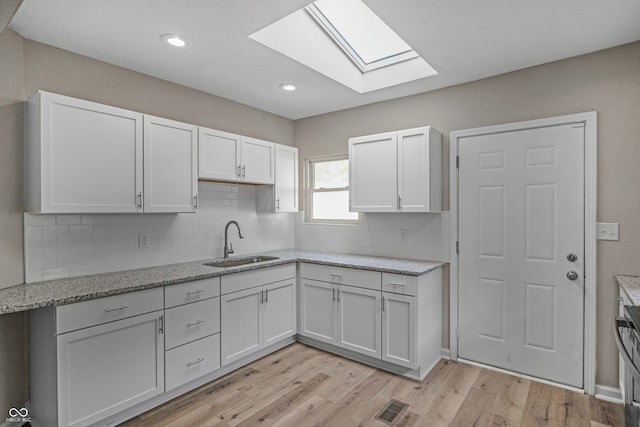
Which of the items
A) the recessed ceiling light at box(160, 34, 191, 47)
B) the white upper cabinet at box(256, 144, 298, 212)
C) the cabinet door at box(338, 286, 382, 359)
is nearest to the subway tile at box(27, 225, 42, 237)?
the recessed ceiling light at box(160, 34, 191, 47)

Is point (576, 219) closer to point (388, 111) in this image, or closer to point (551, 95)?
point (551, 95)

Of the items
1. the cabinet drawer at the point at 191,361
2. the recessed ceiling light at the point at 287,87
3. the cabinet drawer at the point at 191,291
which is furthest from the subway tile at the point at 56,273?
the recessed ceiling light at the point at 287,87

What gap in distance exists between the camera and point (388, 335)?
287 cm

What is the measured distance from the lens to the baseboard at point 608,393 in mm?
2397

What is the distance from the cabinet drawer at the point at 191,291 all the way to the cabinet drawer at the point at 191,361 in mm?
332

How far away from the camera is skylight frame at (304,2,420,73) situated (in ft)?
8.64

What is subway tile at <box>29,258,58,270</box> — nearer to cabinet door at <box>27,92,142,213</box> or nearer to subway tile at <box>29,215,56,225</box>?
subway tile at <box>29,215,56,225</box>

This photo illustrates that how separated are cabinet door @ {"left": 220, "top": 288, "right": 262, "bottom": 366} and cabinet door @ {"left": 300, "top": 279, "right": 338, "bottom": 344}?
0.54 metres

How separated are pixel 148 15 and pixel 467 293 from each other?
3.16 m

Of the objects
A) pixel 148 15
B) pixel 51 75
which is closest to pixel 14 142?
pixel 51 75

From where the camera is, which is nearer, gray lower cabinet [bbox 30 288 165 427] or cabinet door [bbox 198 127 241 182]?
gray lower cabinet [bbox 30 288 165 427]

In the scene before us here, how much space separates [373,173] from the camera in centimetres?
328

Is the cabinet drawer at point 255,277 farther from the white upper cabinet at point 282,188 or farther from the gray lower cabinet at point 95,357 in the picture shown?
the white upper cabinet at point 282,188

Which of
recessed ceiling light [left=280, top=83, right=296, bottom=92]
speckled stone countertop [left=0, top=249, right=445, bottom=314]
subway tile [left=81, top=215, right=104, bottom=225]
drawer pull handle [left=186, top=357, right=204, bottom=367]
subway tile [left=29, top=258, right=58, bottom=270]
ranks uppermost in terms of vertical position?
recessed ceiling light [left=280, top=83, right=296, bottom=92]
